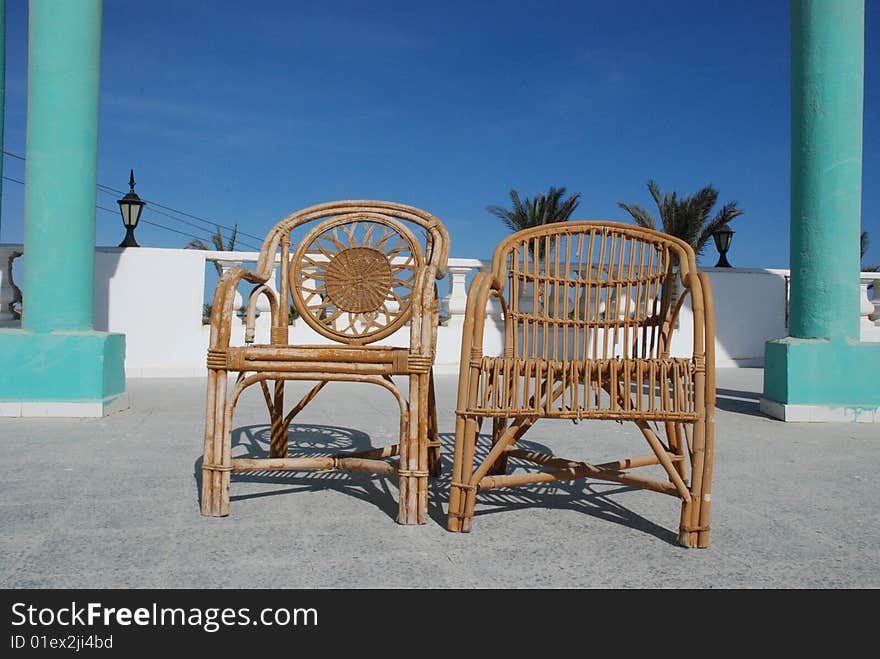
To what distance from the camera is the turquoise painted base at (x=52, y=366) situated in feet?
12.7

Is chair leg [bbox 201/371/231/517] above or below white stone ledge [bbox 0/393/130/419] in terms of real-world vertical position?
above

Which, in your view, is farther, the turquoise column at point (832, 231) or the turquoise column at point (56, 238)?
the turquoise column at point (832, 231)

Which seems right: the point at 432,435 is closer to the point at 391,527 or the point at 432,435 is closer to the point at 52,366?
the point at 391,527

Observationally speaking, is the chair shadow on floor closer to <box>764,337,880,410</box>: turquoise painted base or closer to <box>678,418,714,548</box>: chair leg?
<box>678,418,714,548</box>: chair leg

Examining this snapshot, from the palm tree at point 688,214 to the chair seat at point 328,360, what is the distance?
16599 millimetres

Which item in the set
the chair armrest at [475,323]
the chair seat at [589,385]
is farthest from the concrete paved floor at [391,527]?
the chair armrest at [475,323]

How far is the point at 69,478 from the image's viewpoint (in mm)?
2465

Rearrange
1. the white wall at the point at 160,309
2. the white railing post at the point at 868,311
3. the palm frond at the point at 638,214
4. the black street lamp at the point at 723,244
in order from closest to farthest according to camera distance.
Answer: the white wall at the point at 160,309
the white railing post at the point at 868,311
the black street lamp at the point at 723,244
the palm frond at the point at 638,214

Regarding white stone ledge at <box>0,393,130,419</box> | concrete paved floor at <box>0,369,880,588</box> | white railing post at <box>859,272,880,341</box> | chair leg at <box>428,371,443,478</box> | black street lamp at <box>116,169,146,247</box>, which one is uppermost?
black street lamp at <box>116,169,146,247</box>

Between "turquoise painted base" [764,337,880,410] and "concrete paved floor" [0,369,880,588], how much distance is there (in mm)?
966

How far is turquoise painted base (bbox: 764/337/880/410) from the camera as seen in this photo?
13.7 ft

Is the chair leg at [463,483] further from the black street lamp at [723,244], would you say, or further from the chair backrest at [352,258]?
the black street lamp at [723,244]

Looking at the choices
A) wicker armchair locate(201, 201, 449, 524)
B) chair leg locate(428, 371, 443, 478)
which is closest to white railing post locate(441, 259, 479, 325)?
wicker armchair locate(201, 201, 449, 524)
